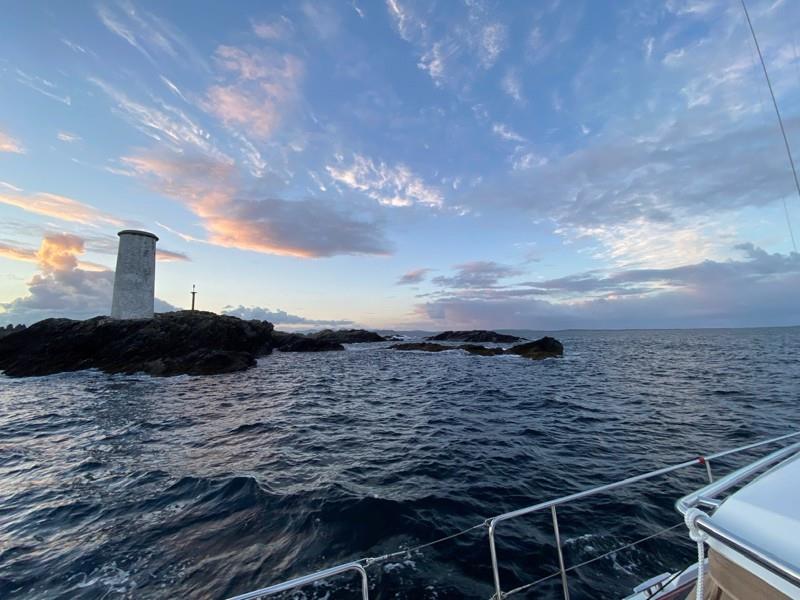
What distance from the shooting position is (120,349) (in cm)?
3219

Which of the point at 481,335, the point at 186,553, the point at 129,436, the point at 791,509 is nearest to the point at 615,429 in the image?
the point at 791,509

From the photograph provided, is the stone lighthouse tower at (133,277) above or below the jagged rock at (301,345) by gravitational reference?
above

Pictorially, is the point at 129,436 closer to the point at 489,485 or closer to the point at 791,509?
the point at 489,485

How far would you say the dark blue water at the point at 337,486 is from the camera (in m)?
5.28

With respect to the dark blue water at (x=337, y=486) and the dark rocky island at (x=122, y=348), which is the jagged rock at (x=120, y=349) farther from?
the dark blue water at (x=337, y=486)

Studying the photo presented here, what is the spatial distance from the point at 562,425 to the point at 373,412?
304 inches

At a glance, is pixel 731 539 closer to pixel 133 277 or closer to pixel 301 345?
pixel 133 277

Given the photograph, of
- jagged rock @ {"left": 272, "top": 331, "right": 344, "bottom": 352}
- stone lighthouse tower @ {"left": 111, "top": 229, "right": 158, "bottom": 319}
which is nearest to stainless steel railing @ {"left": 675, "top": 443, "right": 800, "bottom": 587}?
stone lighthouse tower @ {"left": 111, "top": 229, "right": 158, "bottom": 319}

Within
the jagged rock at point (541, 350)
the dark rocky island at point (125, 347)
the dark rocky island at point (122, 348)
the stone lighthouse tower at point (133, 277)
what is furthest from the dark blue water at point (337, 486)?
the jagged rock at point (541, 350)

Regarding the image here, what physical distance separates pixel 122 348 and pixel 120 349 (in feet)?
0.69

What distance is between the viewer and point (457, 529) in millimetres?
6297

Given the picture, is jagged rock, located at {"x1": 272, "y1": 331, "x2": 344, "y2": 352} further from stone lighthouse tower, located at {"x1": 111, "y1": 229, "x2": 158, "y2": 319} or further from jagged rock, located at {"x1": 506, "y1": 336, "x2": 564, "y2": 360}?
jagged rock, located at {"x1": 506, "y1": 336, "x2": 564, "y2": 360}

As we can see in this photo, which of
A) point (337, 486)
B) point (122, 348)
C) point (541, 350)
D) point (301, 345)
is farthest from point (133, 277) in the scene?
point (541, 350)

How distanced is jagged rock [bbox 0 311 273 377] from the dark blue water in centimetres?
1177
